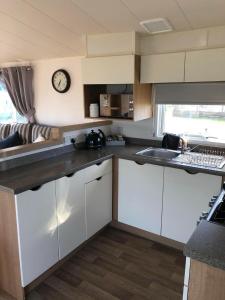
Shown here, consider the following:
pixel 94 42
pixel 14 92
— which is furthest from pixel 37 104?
pixel 94 42

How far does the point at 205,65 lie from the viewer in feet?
7.36

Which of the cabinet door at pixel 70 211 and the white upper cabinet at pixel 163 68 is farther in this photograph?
the white upper cabinet at pixel 163 68

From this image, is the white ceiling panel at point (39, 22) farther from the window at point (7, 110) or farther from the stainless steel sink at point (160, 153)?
the window at point (7, 110)

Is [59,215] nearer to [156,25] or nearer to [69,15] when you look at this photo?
[69,15]

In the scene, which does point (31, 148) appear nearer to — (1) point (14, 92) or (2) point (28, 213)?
(2) point (28, 213)

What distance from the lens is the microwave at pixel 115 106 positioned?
2.82 meters

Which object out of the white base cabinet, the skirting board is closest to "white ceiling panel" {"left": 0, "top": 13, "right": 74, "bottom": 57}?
the white base cabinet

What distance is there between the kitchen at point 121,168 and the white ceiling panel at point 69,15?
0.05ft

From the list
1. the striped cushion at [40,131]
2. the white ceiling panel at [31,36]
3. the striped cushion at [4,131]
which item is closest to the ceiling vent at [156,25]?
the white ceiling panel at [31,36]

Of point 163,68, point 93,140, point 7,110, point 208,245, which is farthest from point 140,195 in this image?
point 7,110

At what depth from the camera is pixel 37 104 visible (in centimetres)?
410

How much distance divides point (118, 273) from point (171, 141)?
142 cm

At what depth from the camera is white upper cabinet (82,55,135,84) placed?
2479 millimetres

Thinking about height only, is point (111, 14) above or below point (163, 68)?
above
